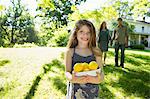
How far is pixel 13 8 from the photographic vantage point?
61.6 m

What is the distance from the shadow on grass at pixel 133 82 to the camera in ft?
29.6

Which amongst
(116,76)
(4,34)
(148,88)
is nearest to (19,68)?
(116,76)

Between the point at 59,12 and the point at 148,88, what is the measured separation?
165 ft

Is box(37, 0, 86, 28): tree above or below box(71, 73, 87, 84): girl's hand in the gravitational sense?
above

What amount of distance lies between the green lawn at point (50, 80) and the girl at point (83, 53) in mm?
4300

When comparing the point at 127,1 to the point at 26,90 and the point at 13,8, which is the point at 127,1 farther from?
the point at 13,8

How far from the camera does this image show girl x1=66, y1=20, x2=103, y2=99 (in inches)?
152

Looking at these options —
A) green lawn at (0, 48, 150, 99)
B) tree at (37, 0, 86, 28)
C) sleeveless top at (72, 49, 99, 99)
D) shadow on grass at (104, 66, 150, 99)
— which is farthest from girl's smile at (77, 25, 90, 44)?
tree at (37, 0, 86, 28)

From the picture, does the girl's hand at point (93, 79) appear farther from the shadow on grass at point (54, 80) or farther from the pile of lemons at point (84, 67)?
the shadow on grass at point (54, 80)

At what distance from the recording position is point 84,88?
386 centimetres

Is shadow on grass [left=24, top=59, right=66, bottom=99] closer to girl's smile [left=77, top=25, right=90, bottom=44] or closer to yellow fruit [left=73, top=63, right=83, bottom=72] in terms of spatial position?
girl's smile [left=77, top=25, right=90, bottom=44]

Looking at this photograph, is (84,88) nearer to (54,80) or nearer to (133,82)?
(54,80)

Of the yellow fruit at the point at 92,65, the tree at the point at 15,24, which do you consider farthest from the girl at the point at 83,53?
the tree at the point at 15,24

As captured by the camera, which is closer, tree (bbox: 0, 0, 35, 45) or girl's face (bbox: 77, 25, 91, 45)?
girl's face (bbox: 77, 25, 91, 45)
